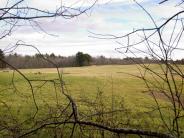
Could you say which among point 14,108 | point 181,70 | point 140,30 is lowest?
point 14,108

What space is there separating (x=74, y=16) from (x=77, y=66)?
93.7 meters

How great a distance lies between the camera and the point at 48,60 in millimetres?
3701

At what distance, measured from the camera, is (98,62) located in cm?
10375

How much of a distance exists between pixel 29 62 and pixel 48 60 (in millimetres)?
761

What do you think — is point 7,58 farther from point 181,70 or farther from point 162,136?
point 162,136

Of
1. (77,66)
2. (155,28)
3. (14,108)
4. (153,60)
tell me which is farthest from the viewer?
(77,66)

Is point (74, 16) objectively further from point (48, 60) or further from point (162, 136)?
point (162, 136)

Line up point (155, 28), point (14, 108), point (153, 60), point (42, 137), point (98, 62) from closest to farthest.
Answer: point (155, 28), point (153, 60), point (42, 137), point (14, 108), point (98, 62)

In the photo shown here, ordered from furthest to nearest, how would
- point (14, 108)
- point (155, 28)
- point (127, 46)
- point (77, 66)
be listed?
1. point (77, 66)
2. point (14, 108)
3. point (127, 46)
4. point (155, 28)

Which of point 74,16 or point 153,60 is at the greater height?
point 74,16

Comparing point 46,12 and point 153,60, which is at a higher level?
point 46,12

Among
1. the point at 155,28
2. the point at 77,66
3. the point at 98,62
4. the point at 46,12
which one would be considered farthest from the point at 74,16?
the point at 98,62

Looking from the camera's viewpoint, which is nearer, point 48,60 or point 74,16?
point 74,16

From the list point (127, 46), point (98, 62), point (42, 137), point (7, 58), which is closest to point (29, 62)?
point (7, 58)
